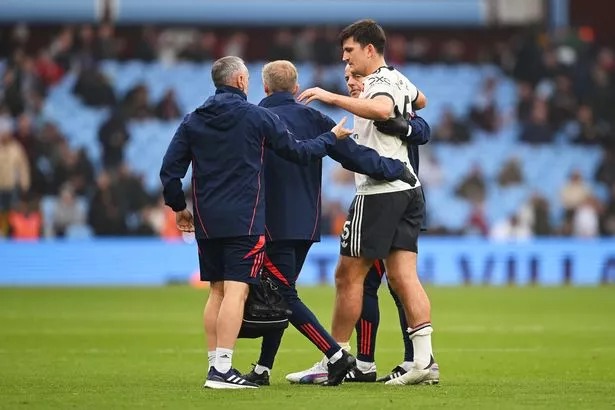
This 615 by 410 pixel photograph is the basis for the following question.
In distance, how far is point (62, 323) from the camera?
51.6 ft

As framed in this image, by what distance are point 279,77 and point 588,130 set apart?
855 inches

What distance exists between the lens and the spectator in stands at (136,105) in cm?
2945

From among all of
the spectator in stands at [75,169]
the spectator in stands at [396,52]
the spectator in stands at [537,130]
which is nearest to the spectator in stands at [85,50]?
the spectator in stands at [75,169]

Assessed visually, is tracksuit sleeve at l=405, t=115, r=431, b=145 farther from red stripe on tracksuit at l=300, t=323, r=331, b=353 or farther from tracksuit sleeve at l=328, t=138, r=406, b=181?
red stripe on tracksuit at l=300, t=323, r=331, b=353

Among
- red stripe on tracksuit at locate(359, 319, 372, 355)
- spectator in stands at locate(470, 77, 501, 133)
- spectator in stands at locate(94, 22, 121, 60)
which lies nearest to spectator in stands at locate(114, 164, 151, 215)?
spectator in stands at locate(94, 22, 121, 60)

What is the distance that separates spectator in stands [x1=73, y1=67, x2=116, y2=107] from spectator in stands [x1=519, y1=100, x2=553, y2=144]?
354 inches

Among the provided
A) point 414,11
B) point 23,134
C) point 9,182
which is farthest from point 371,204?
point 414,11

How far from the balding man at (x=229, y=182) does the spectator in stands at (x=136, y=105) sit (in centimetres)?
2064

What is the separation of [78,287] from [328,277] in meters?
4.50

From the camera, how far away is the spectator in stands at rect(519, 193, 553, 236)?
89.0 ft

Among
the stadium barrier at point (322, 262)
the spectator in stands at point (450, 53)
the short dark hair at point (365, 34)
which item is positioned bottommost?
the stadium barrier at point (322, 262)

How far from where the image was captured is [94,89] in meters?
29.6

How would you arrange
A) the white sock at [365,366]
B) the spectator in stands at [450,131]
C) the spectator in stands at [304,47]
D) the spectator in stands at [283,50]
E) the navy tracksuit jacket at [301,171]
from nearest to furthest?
the navy tracksuit jacket at [301,171] < the white sock at [365,366] < the spectator in stands at [450,131] < the spectator in stands at [283,50] < the spectator in stands at [304,47]

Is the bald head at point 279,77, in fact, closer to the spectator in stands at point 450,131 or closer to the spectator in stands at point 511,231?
the spectator in stands at point 511,231
